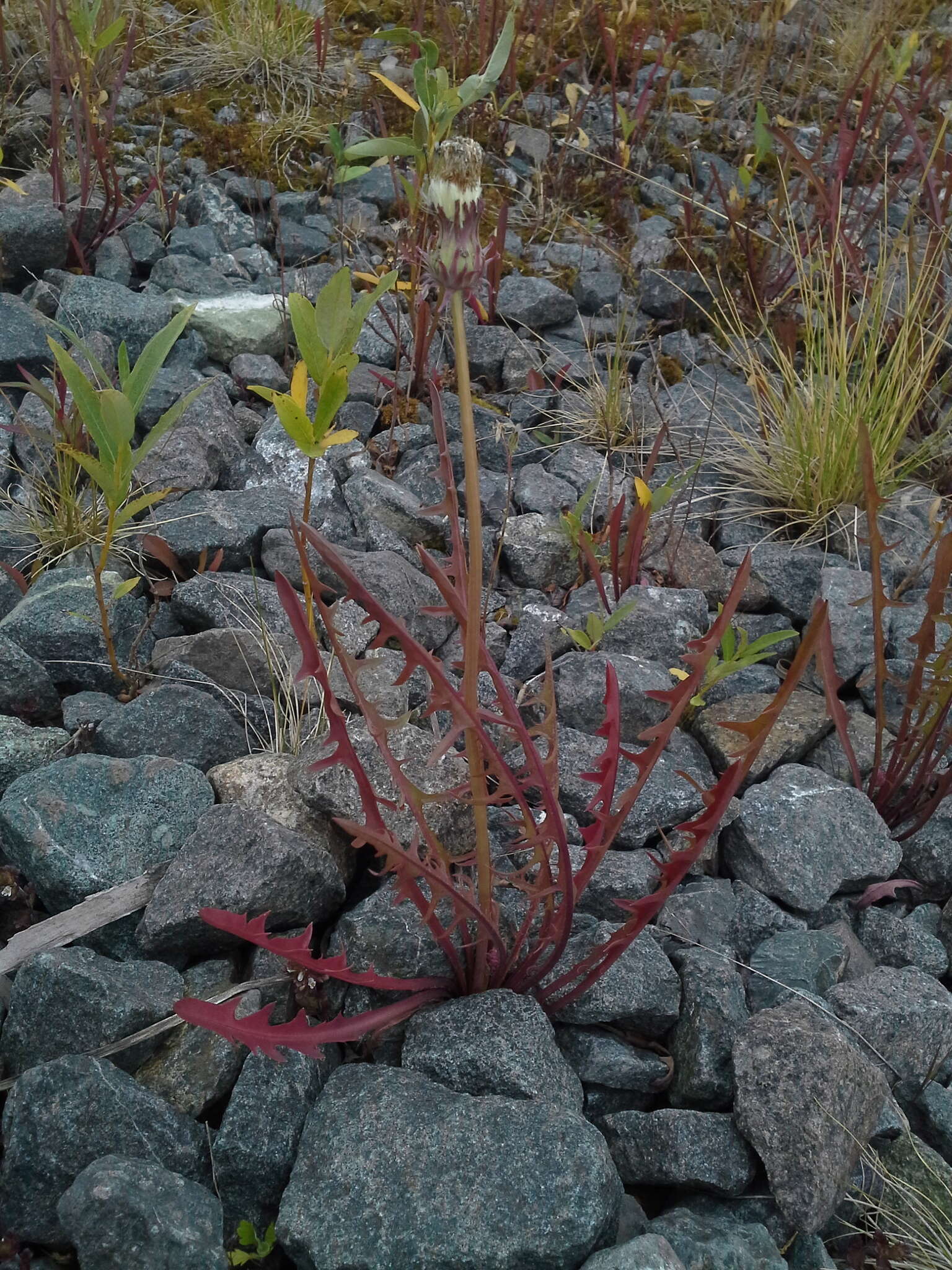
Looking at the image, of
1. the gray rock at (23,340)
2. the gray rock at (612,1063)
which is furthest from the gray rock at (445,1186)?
the gray rock at (23,340)

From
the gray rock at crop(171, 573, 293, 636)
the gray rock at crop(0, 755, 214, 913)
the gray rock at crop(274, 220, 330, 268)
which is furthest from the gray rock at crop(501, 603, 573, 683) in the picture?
the gray rock at crop(274, 220, 330, 268)

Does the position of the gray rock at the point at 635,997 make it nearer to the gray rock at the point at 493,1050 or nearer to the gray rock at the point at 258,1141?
the gray rock at the point at 493,1050

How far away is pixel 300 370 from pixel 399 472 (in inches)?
28.8

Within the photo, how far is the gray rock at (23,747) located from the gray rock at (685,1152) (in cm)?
101

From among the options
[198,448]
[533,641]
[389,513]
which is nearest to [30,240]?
[198,448]

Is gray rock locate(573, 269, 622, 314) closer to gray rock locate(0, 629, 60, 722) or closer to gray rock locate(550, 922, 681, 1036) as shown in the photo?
gray rock locate(0, 629, 60, 722)

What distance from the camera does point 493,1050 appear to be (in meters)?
1.27

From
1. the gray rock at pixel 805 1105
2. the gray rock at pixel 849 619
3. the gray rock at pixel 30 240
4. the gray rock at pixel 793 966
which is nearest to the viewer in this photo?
the gray rock at pixel 805 1105

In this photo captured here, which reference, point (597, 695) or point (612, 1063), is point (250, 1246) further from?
point (597, 695)

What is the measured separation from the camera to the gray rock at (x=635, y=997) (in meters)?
1.35

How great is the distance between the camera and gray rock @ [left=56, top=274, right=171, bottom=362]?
250 centimetres

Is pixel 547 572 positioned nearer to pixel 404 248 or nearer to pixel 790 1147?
pixel 404 248

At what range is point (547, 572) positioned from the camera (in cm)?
221

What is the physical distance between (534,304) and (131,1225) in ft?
7.77
